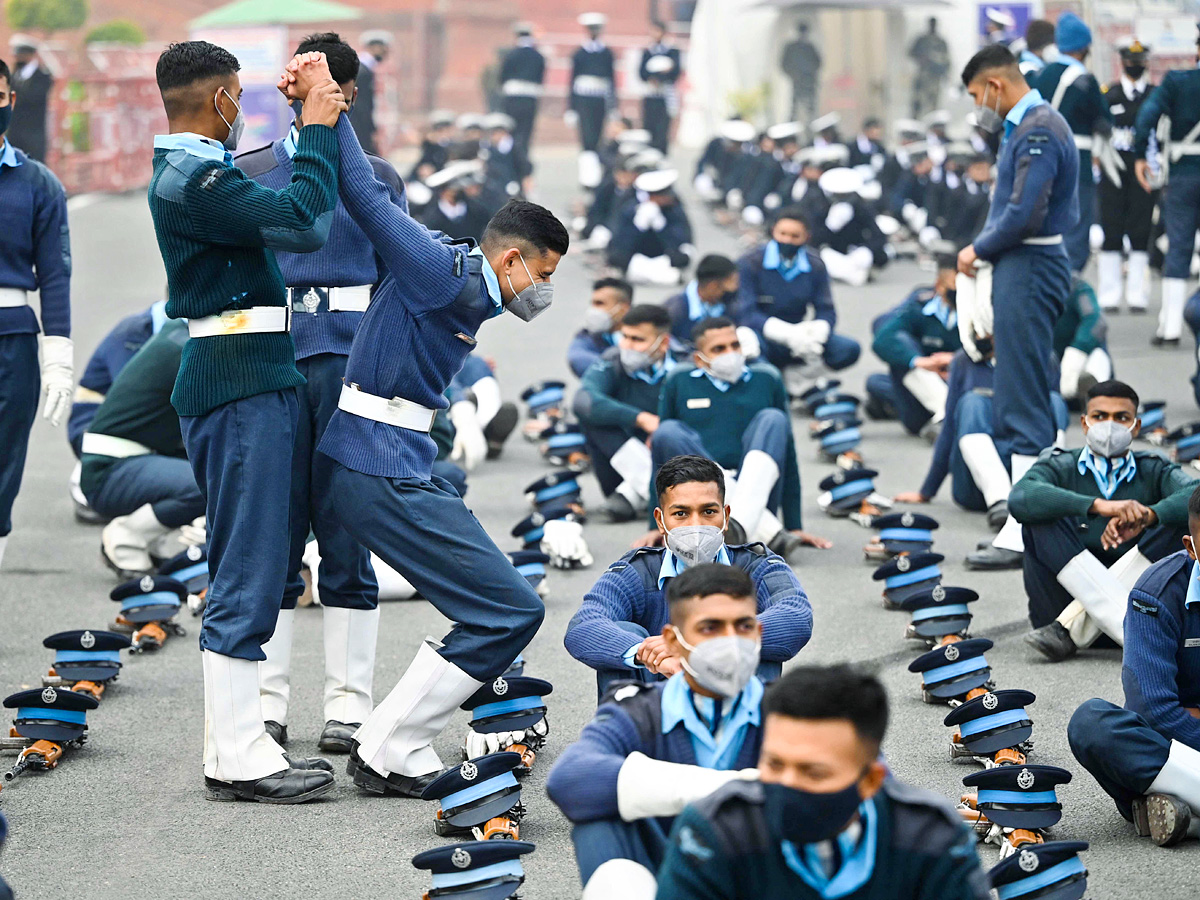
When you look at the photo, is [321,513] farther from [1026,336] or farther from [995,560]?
[1026,336]

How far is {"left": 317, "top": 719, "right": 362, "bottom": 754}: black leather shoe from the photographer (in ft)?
17.0

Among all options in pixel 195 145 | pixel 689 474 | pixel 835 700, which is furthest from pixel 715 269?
pixel 835 700

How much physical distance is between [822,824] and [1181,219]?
1023 centimetres

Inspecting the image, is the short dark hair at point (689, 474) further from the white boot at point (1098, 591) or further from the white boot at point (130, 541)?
the white boot at point (130, 541)

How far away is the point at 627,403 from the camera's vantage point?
8.84m

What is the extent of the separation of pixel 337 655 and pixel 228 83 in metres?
1.76

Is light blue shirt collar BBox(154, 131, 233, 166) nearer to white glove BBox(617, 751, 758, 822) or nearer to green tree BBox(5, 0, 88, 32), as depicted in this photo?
white glove BBox(617, 751, 758, 822)

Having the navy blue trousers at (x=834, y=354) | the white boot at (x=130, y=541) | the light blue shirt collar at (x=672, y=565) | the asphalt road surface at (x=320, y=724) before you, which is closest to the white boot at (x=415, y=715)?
the asphalt road surface at (x=320, y=724)

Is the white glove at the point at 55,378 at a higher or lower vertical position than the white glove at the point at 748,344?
higher

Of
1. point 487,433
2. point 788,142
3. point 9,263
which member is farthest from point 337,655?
point 788,142

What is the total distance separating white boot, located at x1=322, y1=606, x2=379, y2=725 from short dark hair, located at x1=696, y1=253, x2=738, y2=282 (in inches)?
203

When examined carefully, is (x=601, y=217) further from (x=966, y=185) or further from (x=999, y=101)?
(x=999, y=101)

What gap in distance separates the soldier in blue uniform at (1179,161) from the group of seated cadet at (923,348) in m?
2.26

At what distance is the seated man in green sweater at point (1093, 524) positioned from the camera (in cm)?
588
